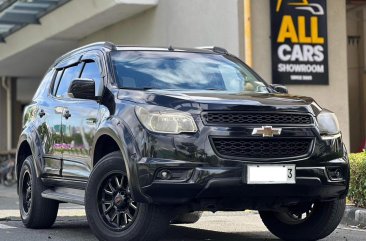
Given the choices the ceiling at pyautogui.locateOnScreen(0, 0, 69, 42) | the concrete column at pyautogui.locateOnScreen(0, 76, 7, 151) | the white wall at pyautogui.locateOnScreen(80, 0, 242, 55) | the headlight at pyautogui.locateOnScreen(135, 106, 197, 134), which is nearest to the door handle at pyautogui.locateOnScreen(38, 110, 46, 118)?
the headlight at pyautogui.locateOnScreen(135, 106, 197, 134)

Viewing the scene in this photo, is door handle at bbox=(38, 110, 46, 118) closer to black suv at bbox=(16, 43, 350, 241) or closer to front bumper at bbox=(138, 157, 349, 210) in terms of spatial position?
black suv at bbox=(16, 43, 350, 241)

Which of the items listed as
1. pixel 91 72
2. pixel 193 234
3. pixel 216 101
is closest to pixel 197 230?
pixel 193 234

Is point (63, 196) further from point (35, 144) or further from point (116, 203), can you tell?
point (116, 203)

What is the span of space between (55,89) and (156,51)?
5.29 ft

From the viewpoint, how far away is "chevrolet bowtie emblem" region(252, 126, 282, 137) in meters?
5.76

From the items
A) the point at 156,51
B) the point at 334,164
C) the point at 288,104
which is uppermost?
the point at 156,51

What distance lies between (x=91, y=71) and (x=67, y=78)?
2.70 ft

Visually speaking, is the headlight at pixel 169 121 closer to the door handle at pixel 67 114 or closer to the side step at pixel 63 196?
the side step at pixel 63 196

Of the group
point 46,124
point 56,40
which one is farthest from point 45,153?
point 56,40

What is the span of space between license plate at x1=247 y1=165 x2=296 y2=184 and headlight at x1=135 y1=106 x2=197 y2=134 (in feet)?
1.85

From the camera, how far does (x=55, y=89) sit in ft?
27.2

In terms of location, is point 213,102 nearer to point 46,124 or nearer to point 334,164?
point 334,164

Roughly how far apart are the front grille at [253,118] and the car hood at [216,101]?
5cm

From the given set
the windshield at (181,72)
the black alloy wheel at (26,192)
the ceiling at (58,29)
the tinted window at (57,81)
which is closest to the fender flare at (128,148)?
the windshield at (181,72)
